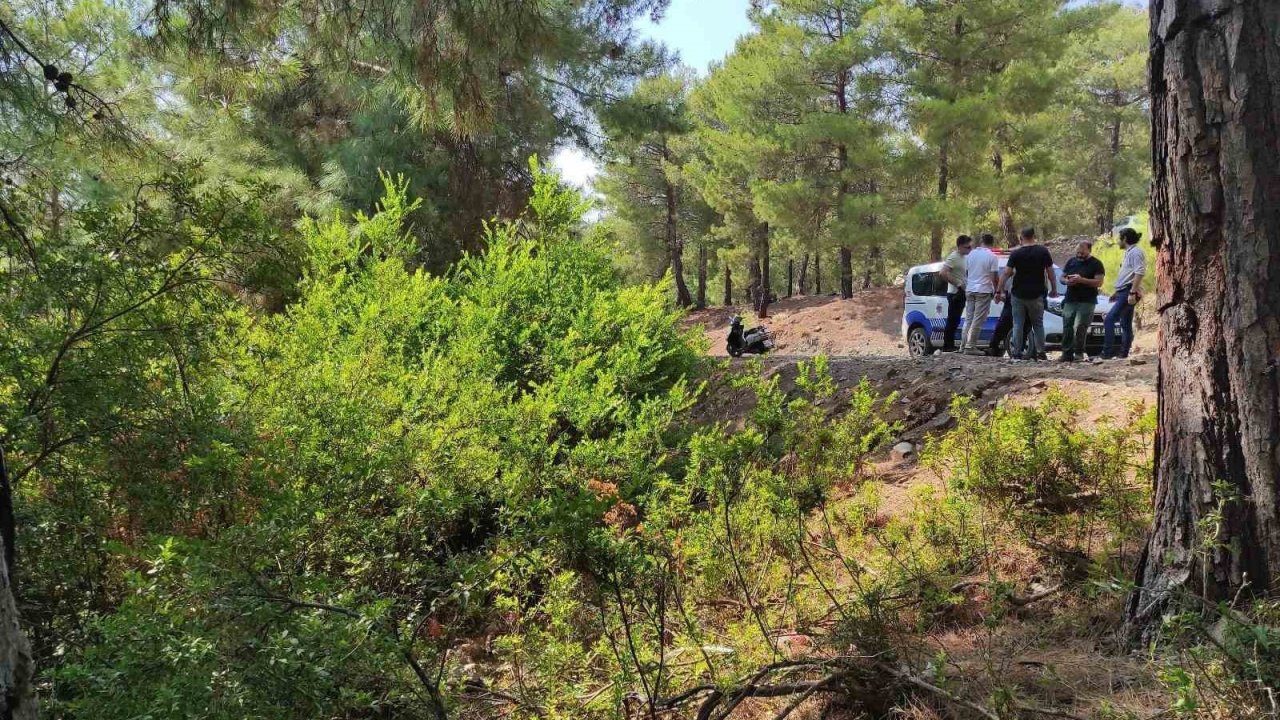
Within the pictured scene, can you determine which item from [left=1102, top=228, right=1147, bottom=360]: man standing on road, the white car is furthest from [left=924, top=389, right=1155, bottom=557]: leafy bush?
the white car

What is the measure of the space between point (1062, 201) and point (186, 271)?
3687 centimetres

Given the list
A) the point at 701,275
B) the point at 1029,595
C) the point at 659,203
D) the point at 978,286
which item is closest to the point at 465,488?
the point at 1029,595

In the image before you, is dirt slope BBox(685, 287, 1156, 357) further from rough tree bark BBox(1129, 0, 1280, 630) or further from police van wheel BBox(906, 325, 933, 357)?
rough tree bark BBox(1129, 0, 1280, 630)

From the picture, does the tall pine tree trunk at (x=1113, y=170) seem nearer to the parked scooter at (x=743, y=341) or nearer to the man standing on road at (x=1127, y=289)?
the parked scooter at (x=743, y=341)

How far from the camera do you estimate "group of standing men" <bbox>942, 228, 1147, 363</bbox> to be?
23.2 ft

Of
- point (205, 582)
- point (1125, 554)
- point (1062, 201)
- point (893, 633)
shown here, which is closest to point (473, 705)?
point (205, 582)

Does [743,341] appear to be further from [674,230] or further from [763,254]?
[674,230]

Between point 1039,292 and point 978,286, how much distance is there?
709mm

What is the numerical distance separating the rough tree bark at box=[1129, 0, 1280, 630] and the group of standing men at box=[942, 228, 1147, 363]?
484cm

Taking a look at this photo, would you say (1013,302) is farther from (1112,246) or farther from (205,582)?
(1112,246)

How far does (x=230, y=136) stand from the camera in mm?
10547

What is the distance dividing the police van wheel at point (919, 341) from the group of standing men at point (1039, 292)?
10.4 ft

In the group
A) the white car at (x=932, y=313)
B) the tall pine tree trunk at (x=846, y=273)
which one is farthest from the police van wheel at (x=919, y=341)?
the tall pine tree trunk at (x=846, y=273)

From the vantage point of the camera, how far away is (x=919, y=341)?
11.8 meters
